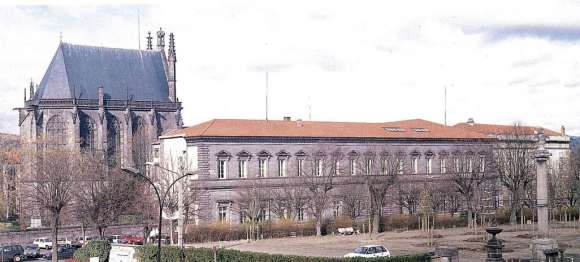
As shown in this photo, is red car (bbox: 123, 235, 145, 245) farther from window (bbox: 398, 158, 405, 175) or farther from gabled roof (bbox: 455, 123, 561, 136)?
gabled roof (bbox: 455, 123, 561, 136)

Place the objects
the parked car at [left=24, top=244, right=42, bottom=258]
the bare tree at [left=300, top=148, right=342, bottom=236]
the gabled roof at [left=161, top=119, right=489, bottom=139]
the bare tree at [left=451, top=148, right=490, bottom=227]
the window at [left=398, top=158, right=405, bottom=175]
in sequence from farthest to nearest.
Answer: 1. the window at [left=398, top=158, right=405, bottom=175]
2. the bare tree at [left=451, top=148, right=490, bottom=227]
3. the gabled roof at [left=161, top=119, right=489, bottom=139]
4. the bare tree at [left=300, top=148, right=342, bottom=236]
5. the parked car at [left=24, top=244, right=42, bottom=258]

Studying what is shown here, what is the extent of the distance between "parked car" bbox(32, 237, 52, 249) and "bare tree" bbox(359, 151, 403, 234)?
28.8 m

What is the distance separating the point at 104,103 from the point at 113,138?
462 cm

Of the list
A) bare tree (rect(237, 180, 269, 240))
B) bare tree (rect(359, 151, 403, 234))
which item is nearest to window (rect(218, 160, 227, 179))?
bare tree (rect(237, 180, 269, 240))

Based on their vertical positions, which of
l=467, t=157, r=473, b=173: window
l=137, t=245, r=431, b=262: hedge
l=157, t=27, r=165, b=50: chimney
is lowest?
l=137, t=245, r=431, b=262: hedge

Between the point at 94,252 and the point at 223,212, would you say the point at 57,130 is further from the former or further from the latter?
the point at 94,252

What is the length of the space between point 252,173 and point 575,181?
38.5 m

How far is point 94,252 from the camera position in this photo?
4897cm

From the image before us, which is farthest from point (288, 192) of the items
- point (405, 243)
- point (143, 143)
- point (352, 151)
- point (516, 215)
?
point (143, 143)

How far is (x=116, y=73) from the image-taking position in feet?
323

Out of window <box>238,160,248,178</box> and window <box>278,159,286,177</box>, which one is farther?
window <box>278,159,286,177</box>

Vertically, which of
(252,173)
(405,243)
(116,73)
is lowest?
(405,243)

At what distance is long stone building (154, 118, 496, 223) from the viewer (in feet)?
240

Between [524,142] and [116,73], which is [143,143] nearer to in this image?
[116,73]
